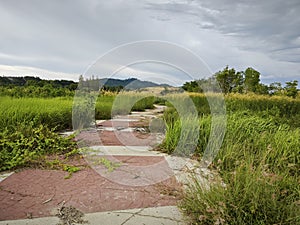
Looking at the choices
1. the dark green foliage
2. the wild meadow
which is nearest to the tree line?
the wild meadow

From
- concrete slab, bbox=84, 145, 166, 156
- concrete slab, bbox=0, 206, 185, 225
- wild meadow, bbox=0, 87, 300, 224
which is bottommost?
concrete slab, bbox=0, 206, 185, 225

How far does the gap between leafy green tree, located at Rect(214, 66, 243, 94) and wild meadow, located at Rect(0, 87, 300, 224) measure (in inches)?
404

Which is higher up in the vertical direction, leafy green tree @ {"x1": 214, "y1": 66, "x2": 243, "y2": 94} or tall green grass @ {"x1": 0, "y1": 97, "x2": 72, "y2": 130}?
leafy green tree @ {"x1": 214, "y1": 66, "x2": 243, "y2": 94}

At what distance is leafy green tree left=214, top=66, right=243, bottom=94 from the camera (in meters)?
16.3

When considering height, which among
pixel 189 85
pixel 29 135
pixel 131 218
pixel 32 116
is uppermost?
pixel 189 85

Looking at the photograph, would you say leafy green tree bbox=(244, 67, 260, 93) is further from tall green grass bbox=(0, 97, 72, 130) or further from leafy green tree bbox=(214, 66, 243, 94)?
tall green grass bbox=(0, 97, 72, 130)

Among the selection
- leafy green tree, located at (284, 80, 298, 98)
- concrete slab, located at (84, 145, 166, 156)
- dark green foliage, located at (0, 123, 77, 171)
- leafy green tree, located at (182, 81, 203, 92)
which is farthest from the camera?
leafy green tree, located at (284, 80, 298, 98)

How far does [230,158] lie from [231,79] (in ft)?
51.4

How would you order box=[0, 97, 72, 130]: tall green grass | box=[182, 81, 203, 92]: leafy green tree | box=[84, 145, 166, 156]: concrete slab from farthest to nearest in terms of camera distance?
1. box=[182, 81, 203, 92]: leafy green tree
2. box=[0, 97, 72, 130]: tall green grass
3. box=[84, 145, 166, 156]: concrete slab

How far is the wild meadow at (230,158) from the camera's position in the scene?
1.55 meters

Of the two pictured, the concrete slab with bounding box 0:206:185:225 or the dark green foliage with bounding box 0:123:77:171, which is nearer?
the concrete slab with bounding box 0:206:185:225

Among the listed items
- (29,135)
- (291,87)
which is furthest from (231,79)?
(29,135)

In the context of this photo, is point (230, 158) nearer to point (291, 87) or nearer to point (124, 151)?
point (124, 151)

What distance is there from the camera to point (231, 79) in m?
17.5
